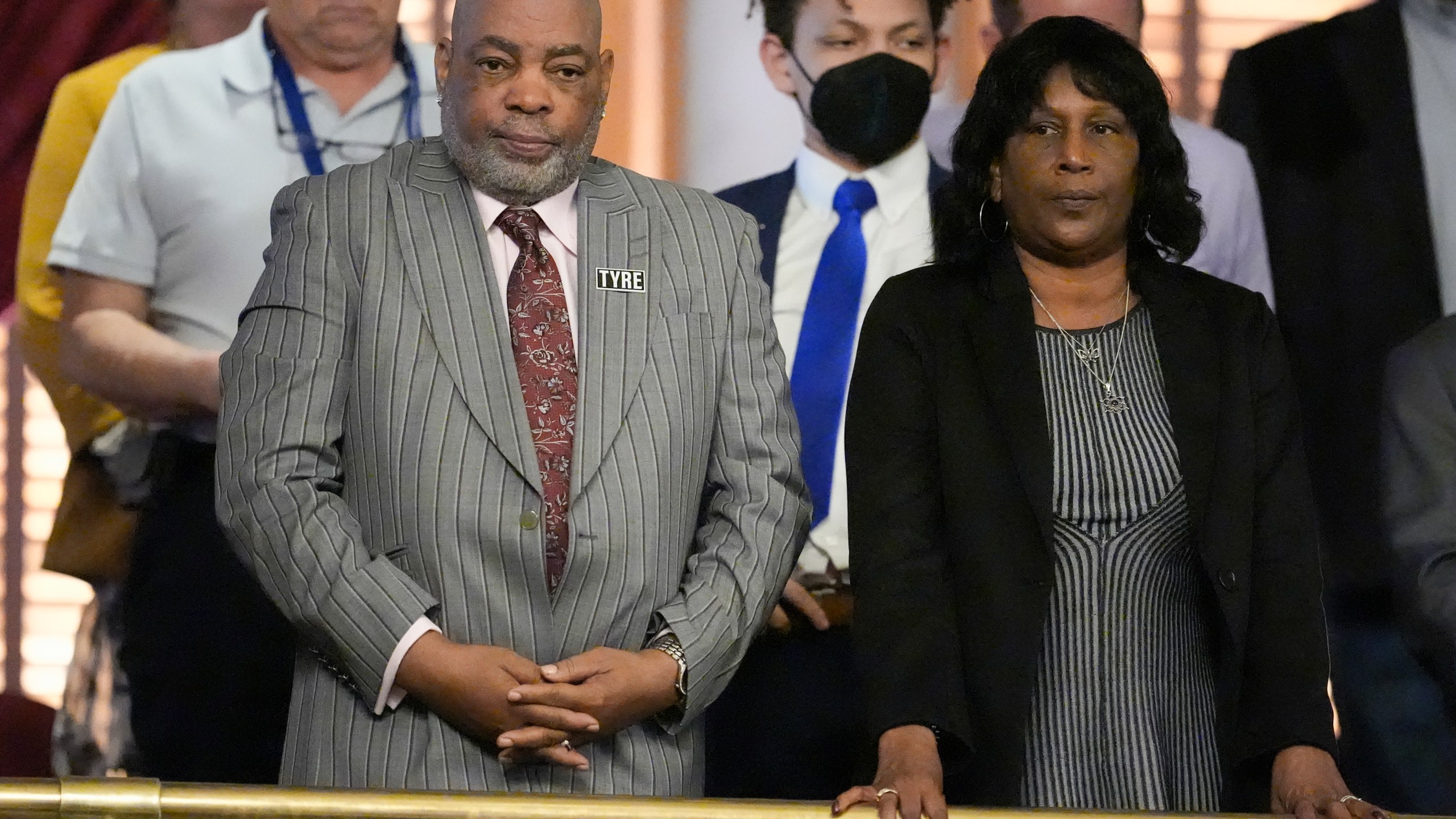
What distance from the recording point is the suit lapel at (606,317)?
2.30 metres

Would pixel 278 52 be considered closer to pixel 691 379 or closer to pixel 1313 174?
pixel 691 379

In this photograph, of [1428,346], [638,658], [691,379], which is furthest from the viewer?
[1428,346]

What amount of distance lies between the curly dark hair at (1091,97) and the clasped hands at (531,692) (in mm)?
735

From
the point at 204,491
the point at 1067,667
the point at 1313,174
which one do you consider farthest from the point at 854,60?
the point at 1067,667

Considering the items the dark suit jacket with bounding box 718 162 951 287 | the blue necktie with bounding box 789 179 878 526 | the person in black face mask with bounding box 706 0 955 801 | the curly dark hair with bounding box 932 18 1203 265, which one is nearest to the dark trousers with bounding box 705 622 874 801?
the person in black face mask with bounding box 706 0 955 801

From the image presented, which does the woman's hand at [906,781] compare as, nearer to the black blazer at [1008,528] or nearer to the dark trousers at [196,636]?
the black blazer at [1008,528]

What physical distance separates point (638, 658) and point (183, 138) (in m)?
1.81

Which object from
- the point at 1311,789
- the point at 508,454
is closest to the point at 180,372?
the point at 508,454

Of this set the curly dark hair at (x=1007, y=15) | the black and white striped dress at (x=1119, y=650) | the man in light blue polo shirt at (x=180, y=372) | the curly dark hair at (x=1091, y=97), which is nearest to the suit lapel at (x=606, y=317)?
the curly dark hair at (x=1091, y=97)

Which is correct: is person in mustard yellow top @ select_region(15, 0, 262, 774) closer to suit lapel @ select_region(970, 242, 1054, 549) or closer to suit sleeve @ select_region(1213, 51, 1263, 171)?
suit lapel @ select_region(970, 242, 1054, 549)

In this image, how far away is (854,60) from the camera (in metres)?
3.66

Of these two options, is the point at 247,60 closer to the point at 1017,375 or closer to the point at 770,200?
the point at 770,200

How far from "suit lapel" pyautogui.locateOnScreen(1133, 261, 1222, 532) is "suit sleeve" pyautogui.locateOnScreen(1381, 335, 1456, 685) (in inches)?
55.1

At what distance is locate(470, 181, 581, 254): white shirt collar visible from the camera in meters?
2.45
